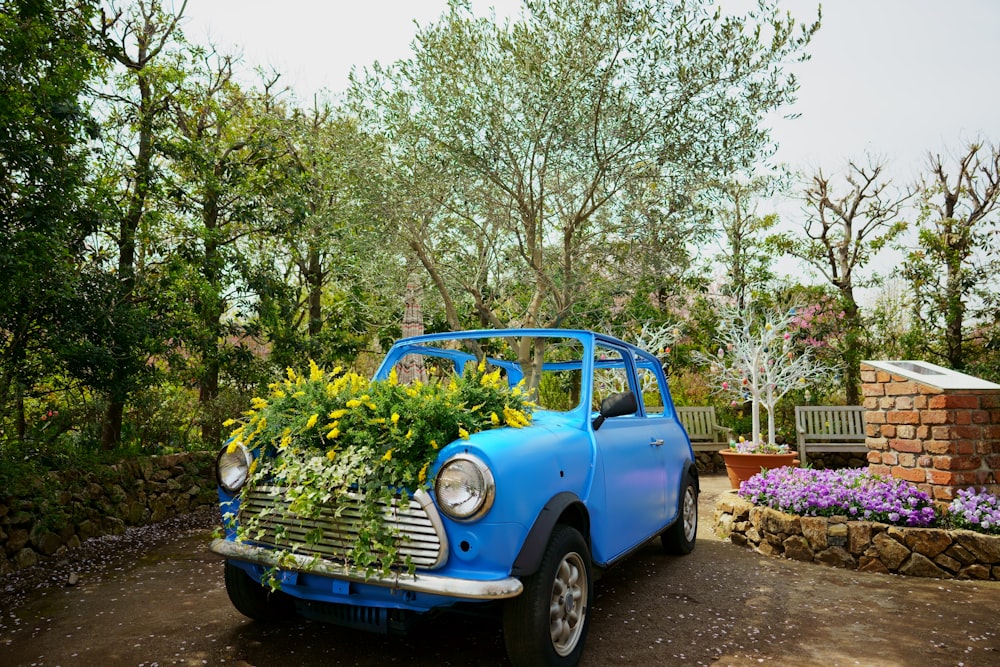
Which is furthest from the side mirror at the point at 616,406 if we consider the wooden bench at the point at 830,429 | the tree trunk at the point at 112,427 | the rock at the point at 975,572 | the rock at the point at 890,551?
the wooden bench at the point at 830,429

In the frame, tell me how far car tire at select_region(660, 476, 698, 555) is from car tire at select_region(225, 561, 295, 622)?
3105mm

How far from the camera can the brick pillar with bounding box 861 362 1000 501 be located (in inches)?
204

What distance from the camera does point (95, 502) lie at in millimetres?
6434

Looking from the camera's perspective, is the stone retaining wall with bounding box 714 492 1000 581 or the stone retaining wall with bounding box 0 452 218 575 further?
the stone retaining wall with bounding box 0 452 218 575

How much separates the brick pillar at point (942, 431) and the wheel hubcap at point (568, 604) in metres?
3.77

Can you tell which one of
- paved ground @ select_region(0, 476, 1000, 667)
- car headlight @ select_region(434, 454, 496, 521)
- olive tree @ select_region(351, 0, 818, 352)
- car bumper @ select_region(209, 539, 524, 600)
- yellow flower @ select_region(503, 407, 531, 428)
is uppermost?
olive tree @ select_region(351, 0, 818, 352)

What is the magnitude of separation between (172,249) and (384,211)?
2.80 metres

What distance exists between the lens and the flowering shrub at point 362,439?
2.74 metres

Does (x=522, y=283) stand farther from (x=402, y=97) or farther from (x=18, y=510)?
(x=18, y=510)

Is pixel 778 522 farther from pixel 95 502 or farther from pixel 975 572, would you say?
pixel 95 502

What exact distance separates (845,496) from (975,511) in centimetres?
88

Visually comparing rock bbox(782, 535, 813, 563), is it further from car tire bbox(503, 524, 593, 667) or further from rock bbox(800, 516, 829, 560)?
car tire bbox(503, 524, 593, 667)

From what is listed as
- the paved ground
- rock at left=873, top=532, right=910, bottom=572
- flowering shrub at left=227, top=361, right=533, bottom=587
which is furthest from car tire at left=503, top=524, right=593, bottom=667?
rock at left=873, top=532, right=910, bottom=572

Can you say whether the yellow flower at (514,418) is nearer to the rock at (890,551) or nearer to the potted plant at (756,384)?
the rock at (890,551)
